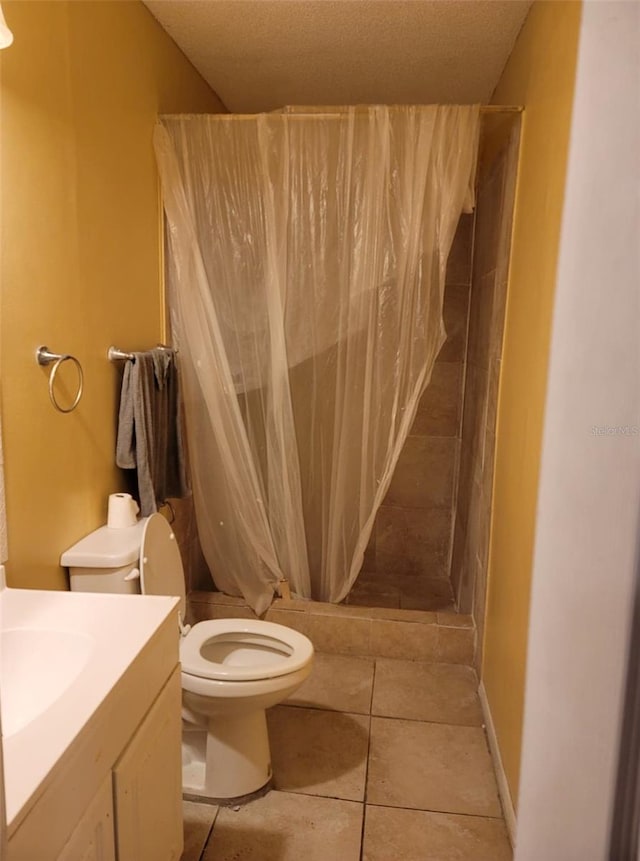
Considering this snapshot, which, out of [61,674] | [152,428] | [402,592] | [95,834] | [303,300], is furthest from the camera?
[402,592]

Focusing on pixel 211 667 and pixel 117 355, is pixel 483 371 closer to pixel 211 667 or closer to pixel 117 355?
pixel 117 355

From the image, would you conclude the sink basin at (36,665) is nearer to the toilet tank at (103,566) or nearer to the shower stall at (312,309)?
the toilet tank at (103,566)

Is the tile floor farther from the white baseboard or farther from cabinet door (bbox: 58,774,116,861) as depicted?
cabinet door (bbox: 58,774,116,861)

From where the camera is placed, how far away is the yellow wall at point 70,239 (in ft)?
4.75

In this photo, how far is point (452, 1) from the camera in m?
1.98

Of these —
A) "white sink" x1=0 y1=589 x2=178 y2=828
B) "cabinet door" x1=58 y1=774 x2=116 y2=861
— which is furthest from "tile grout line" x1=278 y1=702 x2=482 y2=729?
"cabinet door" x1=58 y1=774 x2=116 y2=861

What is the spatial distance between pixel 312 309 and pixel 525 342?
2.61 ft

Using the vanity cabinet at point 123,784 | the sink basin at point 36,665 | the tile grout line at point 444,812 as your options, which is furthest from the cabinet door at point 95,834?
the tile grout line at point 444,812

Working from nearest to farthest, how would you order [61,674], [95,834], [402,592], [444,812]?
1. [95,834]
2. [61,674]
3. [444,812]
4. [402,592]

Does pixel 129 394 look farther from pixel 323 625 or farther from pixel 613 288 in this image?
pixel 613 288

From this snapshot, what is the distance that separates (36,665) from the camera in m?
1.23

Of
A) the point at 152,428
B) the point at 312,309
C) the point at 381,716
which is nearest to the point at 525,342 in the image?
the point at 312,309

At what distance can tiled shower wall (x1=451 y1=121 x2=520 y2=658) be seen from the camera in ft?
7.67

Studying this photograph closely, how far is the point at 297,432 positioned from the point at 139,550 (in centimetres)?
88
